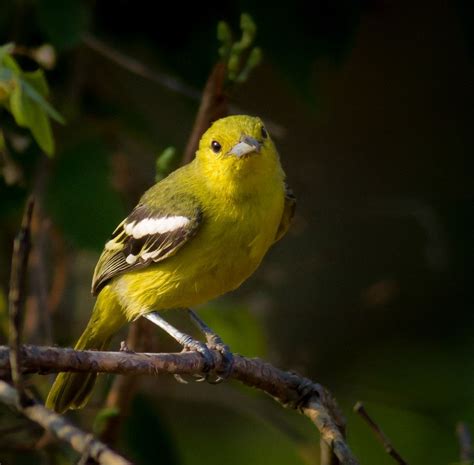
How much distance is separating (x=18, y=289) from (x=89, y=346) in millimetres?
1837

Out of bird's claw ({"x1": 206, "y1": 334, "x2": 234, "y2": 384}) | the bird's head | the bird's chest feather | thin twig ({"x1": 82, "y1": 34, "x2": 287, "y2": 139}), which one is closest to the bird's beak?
the bird's head

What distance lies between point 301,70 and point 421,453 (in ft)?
6.31

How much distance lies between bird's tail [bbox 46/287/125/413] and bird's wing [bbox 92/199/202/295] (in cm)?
9

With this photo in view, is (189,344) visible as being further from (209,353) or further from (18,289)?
(18,289)

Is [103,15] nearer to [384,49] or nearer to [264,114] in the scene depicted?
[264,114]

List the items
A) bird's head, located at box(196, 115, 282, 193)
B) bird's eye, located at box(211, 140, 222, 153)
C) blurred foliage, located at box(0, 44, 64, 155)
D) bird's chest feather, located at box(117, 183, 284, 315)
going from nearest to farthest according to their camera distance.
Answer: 1. blurred foliage, located at box(0, 44, 64, 155)
2. bird's chest feather, located at box(117, 183, 284, 315)
3. bird's head, located at box(196, 115, 282, 193)
4. bird's eye, located at box(211, 140, 222, 153)

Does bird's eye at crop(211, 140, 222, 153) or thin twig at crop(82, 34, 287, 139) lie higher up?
bird's eye at crop(211, 140, 222, 153)

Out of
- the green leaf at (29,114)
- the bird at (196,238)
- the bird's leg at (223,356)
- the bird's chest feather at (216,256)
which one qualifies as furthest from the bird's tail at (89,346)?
the green leaf at (29,114)

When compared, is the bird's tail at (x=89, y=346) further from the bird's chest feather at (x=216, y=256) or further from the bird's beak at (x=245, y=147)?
the bird's beak at (x=245, y=147)

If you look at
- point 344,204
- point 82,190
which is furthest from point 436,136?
point 82,190

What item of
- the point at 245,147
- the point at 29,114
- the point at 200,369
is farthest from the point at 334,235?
the point at 29,114

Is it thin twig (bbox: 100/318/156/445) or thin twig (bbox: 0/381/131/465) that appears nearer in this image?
thin twig (bbox: 0/381/131/465)

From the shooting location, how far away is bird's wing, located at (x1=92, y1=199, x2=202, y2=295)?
299cm

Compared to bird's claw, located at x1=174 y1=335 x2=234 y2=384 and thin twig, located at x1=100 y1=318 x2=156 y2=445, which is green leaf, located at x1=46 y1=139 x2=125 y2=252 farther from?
bird's claw, located at x1=174 y1=335 x2=234 y2=384
